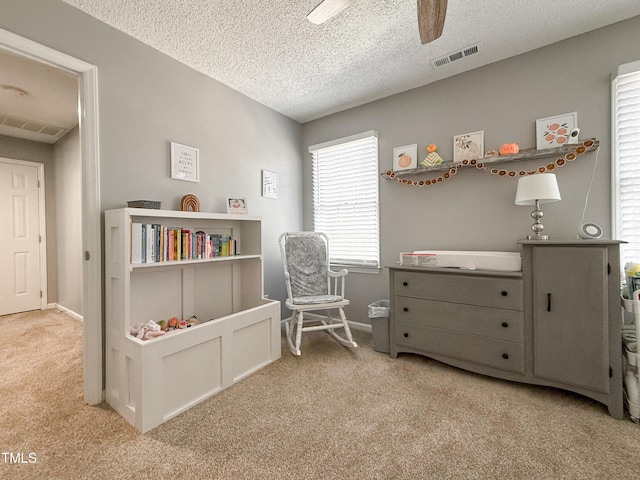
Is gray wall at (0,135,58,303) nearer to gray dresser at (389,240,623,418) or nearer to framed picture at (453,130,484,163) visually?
gray dresser at (389,240,623,418)

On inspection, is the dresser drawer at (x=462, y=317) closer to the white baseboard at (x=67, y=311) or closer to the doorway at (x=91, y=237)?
the doorway at (x=91, y=237)

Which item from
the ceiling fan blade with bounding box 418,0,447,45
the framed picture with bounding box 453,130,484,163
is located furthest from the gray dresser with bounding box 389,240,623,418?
the ceiling fan blade with bounding box 418,0,447,45

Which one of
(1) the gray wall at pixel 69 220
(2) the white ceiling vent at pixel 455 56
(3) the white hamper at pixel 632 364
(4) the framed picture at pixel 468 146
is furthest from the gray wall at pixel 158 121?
(3) the white hamper at pixel 632 364

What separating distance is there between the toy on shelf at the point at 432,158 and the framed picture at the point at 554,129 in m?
0.73

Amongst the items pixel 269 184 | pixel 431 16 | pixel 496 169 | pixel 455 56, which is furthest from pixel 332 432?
pixel 455 56

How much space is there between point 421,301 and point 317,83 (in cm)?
224

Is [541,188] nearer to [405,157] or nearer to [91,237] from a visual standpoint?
[405,157]

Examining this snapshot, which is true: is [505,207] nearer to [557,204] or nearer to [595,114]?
[557,204]

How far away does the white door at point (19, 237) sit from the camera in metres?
3.69

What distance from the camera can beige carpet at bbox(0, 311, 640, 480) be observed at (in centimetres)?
128

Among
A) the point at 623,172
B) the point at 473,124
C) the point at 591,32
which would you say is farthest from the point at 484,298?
the point at 591,32

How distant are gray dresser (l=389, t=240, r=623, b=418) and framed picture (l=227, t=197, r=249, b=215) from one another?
1519 mm

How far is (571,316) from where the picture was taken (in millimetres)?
1750

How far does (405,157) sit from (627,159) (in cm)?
157
